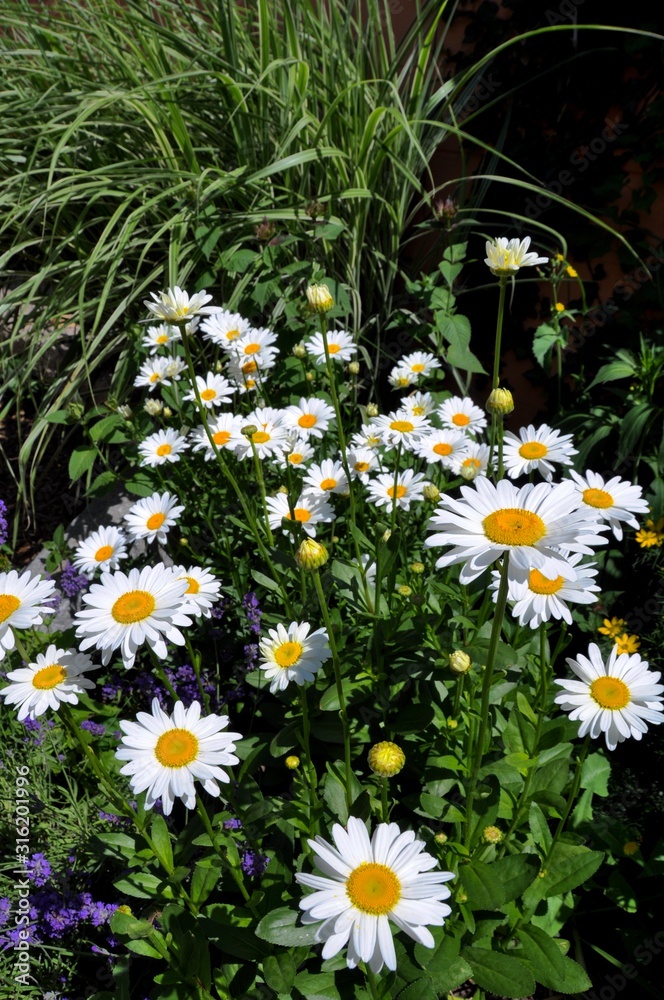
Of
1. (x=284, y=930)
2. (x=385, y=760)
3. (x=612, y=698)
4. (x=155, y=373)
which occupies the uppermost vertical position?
(x=155, y=373)

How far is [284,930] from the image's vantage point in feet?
3.85

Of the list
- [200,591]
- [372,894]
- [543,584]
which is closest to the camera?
[372,894]

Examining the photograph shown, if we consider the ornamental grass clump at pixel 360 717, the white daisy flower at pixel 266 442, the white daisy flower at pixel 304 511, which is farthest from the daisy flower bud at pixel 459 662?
the white daisy flower at pixel 266 442

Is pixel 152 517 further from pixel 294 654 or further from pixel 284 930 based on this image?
pixel 284 930

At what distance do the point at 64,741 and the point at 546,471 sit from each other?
1412 millimetres

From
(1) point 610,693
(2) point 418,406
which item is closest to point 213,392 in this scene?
(2) point 418,406

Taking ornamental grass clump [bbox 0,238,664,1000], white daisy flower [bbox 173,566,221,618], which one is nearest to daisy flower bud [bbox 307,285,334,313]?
ornamental grass clump [bbox 0,238,664,1000]

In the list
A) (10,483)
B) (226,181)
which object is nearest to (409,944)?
(226,181)

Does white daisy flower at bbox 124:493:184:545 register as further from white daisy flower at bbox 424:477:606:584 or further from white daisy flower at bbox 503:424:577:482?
white daisy flower at bbox 424:477:606:584

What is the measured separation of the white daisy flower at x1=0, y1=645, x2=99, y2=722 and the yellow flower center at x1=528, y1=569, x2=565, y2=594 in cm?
77

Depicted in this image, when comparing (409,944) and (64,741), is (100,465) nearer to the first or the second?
(64,741)

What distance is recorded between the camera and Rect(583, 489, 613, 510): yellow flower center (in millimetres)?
1400

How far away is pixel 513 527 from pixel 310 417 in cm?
121

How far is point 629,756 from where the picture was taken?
6.61ft
